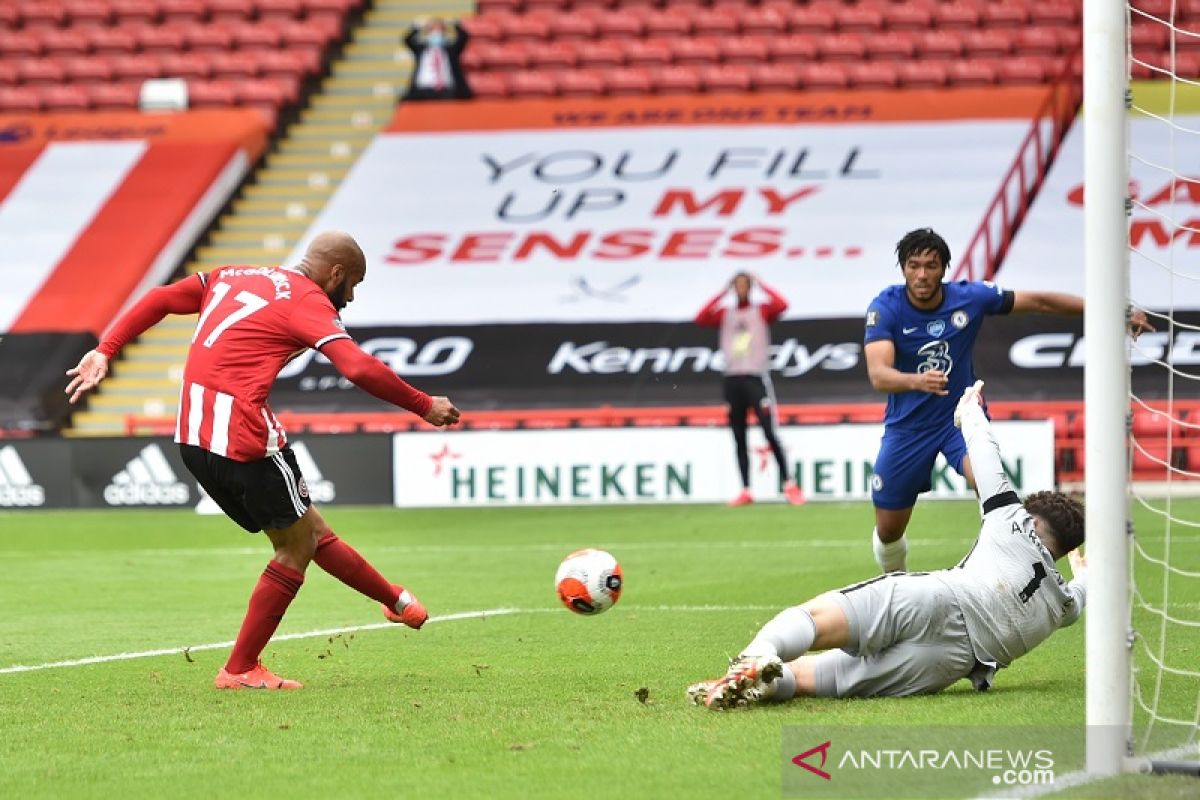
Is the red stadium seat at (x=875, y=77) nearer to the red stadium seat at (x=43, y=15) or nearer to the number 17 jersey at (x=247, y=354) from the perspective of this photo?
the red stadium seat at (x=43, y=15)

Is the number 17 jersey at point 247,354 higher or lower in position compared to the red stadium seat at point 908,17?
higher

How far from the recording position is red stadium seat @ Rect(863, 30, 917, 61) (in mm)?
25406

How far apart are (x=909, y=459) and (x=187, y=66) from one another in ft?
68.1

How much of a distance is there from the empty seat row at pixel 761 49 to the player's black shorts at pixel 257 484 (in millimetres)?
19795

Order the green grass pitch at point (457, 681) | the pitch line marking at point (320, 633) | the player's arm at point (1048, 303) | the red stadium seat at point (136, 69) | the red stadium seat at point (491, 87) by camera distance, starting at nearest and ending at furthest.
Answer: the green grass pitch at point (457, 681), the pitch line marking at point (320, 633), the player's arm at point (1048, 303), the red stadium seat at point (491, 87), the red stadium seat at point (136, 69)

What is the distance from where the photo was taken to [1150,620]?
7.92 metres

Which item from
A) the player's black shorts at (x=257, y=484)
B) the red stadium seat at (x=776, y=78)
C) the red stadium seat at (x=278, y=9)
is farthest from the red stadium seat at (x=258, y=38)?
the player's black shorts at (x=257, y=484)

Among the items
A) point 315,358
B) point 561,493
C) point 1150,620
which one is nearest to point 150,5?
point 315,358

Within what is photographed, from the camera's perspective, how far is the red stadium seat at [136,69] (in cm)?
2719

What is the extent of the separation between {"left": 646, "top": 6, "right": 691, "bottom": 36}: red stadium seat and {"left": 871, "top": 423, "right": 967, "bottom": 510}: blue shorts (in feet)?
61.6

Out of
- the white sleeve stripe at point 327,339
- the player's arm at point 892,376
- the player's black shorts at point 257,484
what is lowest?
the player's arm at point 892,376

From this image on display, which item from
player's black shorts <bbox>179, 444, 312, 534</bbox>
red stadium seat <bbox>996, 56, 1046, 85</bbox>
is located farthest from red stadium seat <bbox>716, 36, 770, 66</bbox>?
player's black shorts <bbox>179, 444, 312, 534</bbox>

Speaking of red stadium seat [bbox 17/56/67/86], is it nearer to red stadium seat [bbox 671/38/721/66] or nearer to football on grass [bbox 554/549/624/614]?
red stadium seat [bbox 671/38/721/66]

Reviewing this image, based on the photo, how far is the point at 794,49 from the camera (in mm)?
25594
